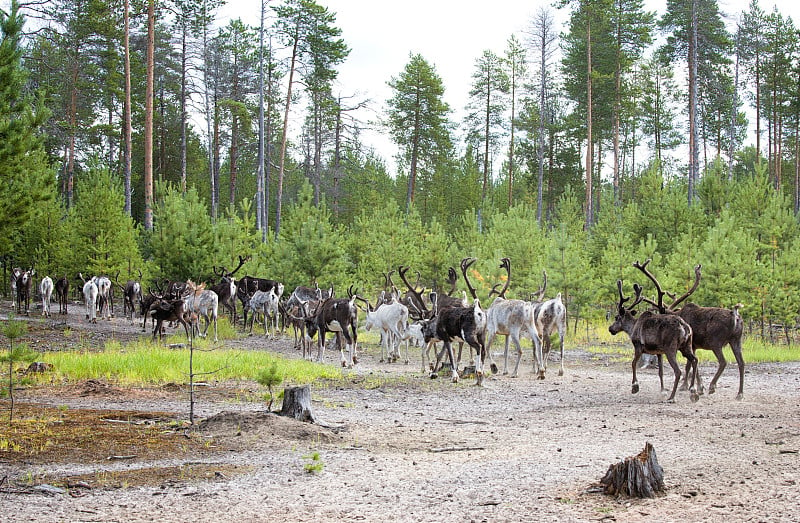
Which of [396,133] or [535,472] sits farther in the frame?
[396,133]

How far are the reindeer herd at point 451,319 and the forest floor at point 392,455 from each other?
1.12m

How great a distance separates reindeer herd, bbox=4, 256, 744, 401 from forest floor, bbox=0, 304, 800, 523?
1123 millimetres

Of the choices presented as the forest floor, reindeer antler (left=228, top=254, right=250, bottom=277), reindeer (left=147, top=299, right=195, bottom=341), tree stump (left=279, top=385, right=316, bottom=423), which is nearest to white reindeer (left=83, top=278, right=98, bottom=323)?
reindeer antler (left=228, top=254, right=250, bottom=277)

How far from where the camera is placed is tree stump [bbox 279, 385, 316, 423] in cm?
979

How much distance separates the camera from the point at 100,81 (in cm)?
3950

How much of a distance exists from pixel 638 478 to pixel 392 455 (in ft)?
9.99

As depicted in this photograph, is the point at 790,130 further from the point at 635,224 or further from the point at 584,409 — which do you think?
the point at 584,409

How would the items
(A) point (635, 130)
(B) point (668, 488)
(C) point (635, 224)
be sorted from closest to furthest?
1. (B) point (668, 488)
2. (C) point (635, 224)
3. (A) point (635, 130)

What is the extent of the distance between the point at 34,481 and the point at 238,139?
42.7m

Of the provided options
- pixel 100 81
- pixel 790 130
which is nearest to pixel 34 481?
pixel 100 81

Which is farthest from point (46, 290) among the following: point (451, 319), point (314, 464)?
point (314, 464)

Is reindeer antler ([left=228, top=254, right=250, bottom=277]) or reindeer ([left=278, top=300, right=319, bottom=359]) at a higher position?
reindeer antler ([left=228, top=254, right=250, bottom=277])

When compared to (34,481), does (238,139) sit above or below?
above

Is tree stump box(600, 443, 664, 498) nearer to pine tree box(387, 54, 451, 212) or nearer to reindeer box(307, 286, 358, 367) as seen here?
reindeer box(307, 286, 358, 367)
